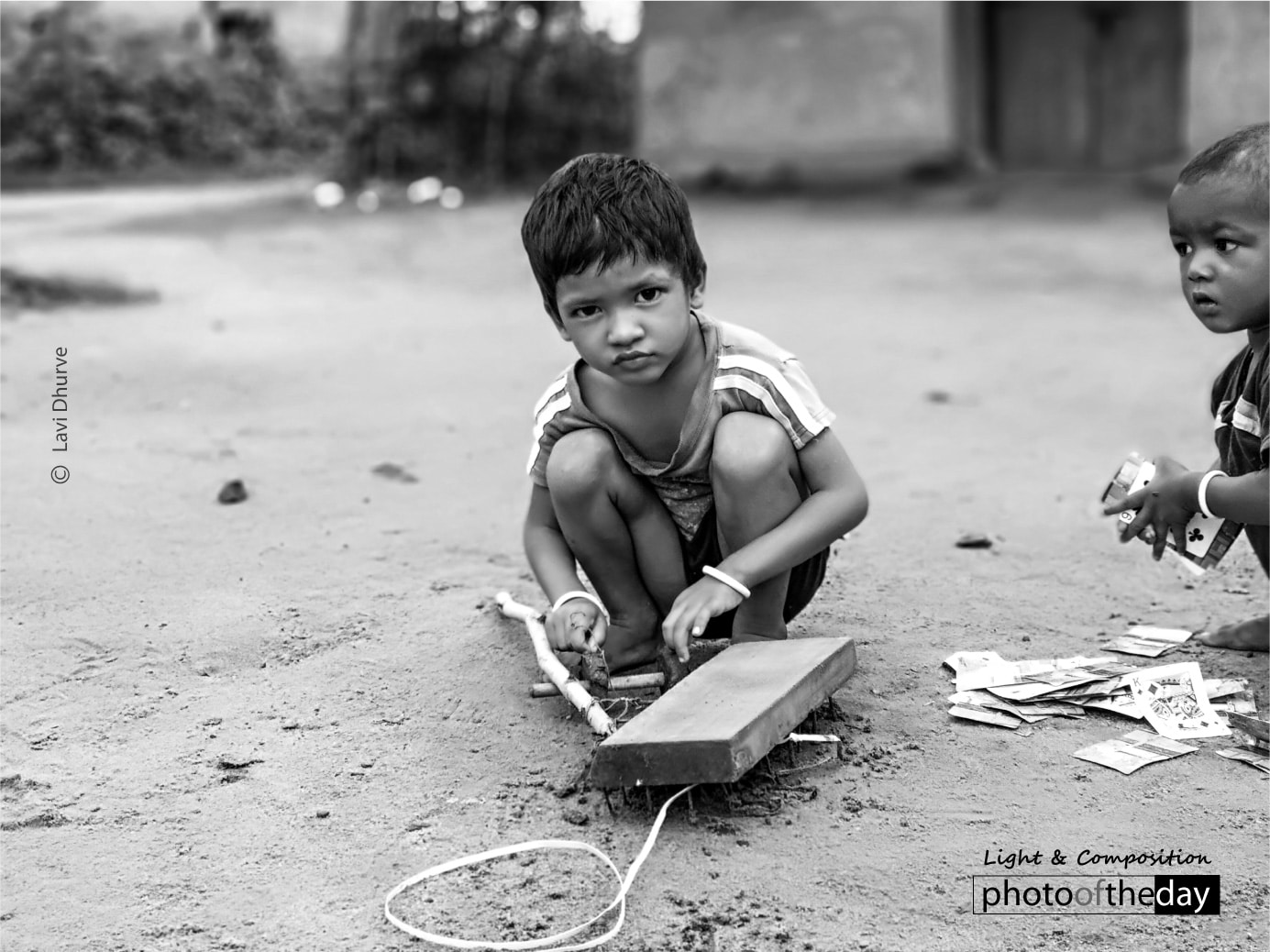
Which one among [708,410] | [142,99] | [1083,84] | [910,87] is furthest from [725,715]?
[142,99]

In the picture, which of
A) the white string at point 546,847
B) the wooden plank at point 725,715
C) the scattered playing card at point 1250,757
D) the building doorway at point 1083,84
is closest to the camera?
the white string at point 546,847

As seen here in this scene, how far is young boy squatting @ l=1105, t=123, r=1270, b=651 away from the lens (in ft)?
7.80

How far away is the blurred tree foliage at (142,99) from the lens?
16.0 meters

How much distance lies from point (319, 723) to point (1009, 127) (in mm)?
8924

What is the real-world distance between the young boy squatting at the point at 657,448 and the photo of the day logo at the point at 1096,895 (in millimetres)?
643

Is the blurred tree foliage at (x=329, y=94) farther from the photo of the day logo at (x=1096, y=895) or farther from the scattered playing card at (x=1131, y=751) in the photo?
the photo of the day logo at (x=1096, y=895)

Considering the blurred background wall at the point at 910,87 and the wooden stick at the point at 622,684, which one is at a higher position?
the blurred background wall at the point at 910,87

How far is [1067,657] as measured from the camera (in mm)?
2748

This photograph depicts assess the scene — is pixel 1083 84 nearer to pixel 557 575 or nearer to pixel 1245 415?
pixel 1245 415

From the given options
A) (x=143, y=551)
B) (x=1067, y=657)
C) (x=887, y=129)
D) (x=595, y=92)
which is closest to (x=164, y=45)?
(x=595, y=92)

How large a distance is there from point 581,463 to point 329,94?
19.5 m

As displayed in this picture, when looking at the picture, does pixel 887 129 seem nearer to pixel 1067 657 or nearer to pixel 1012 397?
pixel 1012 397

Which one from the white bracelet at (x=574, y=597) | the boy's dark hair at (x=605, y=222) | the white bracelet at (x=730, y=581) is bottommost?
the white bracelet at (x=574, y=597)

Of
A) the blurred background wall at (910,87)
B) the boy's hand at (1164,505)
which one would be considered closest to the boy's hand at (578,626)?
the boy's hand at (1164,505)
